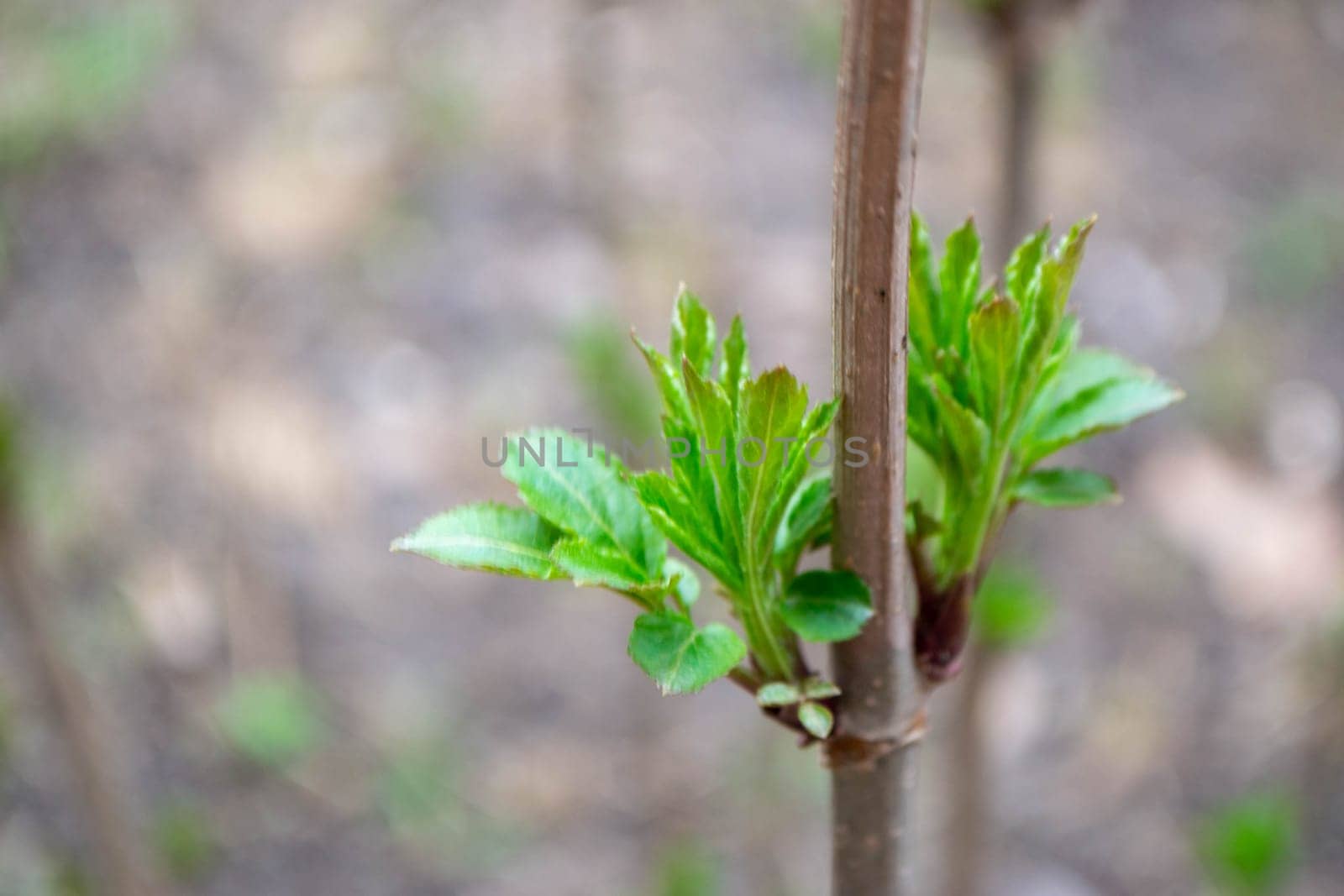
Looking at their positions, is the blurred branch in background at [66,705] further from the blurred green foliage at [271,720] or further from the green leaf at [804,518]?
the green leaf at [804,518]

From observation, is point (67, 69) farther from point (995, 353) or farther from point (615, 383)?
point (995, 353)

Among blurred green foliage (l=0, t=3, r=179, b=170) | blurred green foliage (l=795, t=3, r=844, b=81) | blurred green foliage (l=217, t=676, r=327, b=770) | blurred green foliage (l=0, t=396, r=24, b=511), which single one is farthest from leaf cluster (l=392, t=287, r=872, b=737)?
blurred green foliage (l=0, t=3, r=179, b=170)

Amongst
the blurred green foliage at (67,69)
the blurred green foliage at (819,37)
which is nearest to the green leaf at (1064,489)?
the blurred green foliage at (819,37)

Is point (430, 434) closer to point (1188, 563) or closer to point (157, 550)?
point (157, 550)

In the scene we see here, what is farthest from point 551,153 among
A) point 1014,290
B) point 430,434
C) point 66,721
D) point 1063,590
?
point 1014,290

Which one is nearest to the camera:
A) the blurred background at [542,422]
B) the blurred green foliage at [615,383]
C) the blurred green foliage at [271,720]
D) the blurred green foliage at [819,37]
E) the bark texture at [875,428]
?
the bark texture at [875,428]

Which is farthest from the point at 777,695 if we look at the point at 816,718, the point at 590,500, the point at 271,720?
the point at 271,720
